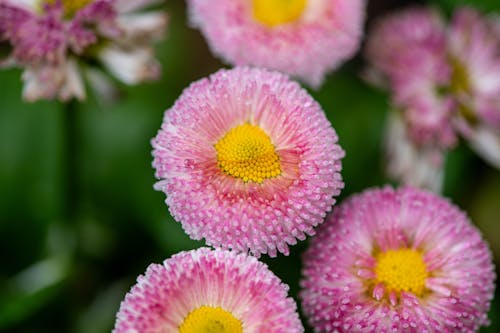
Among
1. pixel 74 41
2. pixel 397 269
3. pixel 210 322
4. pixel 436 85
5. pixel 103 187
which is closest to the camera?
pixel 210 322

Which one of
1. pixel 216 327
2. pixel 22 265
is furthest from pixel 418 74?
pixel 22 265

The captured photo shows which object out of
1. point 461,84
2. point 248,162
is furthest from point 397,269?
point 461,84

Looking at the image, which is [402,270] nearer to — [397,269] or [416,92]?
[397,269]

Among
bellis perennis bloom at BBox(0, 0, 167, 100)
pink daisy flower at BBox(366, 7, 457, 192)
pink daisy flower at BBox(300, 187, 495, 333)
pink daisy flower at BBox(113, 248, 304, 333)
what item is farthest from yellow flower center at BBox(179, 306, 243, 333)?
pink daisy flower at BBox(366, 7, 457, 192)

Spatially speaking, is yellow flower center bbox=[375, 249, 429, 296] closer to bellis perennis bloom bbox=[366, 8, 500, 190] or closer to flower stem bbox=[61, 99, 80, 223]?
bellis perennis bloom bbox=[366, 8, 500, 190]

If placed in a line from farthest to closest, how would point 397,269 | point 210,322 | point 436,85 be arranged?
point 436,85 → point 397,269 → point 210,322

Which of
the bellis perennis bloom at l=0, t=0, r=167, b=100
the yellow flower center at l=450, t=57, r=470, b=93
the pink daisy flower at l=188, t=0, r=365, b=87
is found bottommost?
the yellow flower center at l=450, t=57, r=470, b=93

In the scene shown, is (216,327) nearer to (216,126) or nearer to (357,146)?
(216,126)

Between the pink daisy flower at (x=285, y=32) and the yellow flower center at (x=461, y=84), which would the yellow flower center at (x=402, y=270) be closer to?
the pink daisy flower at (x=285, y=32)
